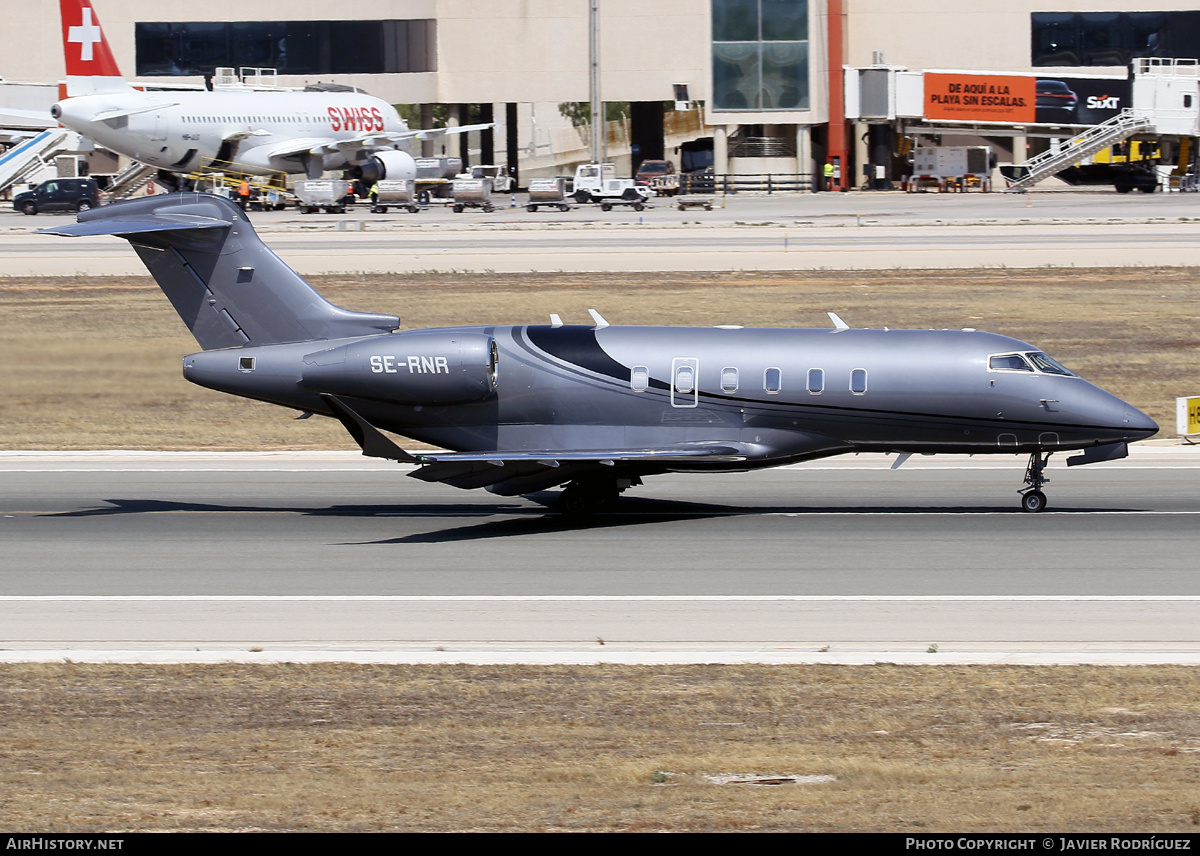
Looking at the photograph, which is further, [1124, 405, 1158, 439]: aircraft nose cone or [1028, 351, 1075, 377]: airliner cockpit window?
[1028, 351, 1075, 377]: airliner cockpit window

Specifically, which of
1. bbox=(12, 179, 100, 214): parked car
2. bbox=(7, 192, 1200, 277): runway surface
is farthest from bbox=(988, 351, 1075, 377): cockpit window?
bbox=(12, 179, 100, 214): parked car

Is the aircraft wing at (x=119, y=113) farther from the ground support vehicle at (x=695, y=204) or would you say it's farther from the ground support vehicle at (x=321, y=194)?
the ground support vehicle at (x=695, y=204)

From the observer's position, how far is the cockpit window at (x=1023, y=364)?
76.8 ft

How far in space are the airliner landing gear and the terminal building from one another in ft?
283

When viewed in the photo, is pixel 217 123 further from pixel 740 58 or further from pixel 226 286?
pixel 226 286

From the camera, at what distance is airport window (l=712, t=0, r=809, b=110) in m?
106

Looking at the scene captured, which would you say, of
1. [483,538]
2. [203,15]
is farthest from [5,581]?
[203,15]

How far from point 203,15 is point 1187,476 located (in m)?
98.4

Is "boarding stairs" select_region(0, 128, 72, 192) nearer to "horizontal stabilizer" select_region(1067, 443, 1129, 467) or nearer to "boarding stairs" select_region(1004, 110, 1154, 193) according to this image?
"boarding stairs" select_region(1004, 110, 1154, 193)

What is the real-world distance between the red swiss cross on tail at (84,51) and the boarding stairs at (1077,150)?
61.1 meters

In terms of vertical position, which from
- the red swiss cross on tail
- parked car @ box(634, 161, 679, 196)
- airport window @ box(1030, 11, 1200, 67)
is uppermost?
airport window @ box(1030, 11, 1200, 67)

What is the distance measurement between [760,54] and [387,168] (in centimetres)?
2893

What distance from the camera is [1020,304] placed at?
47.5 metres
